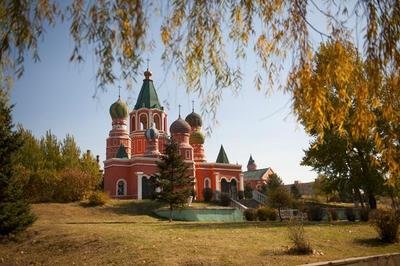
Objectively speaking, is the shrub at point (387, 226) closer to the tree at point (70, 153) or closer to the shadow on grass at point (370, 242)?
the shadow on grass at point (370, 242)

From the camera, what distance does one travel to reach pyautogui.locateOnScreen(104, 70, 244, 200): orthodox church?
46250mm

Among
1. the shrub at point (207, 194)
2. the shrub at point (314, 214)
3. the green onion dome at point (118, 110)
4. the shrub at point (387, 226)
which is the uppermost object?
the green onion dome at point (118, 110)

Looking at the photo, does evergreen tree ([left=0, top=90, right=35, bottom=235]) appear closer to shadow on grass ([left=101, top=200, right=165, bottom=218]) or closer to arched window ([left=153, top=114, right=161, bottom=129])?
shadow on grass ([left=101, top=200, right=165, bottom=218])

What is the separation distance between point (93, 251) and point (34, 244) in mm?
4917

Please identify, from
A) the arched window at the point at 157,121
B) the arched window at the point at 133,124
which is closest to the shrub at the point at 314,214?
the arched window at the point at 157,121

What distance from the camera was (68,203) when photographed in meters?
35.7

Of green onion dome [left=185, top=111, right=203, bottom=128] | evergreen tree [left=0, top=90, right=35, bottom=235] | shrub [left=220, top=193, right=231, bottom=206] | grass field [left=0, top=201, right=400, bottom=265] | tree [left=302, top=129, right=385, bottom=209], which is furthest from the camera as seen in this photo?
green onion dome [left=185, top=111, right=203, bottom=128]

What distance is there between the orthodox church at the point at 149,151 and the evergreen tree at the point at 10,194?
23334mm

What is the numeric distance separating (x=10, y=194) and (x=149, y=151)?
27.9 meters

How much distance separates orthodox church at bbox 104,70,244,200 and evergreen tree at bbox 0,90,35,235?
23334 mm

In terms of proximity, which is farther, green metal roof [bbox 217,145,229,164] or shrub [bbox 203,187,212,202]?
green metal roof [bbox 217,145,229,164]

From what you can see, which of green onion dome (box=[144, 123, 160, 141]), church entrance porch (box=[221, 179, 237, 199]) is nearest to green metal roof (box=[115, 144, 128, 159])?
green onion dome (box=[144, 123, 160, 141])

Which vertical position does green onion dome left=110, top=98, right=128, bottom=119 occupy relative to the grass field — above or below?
above

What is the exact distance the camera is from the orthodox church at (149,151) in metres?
46.2
